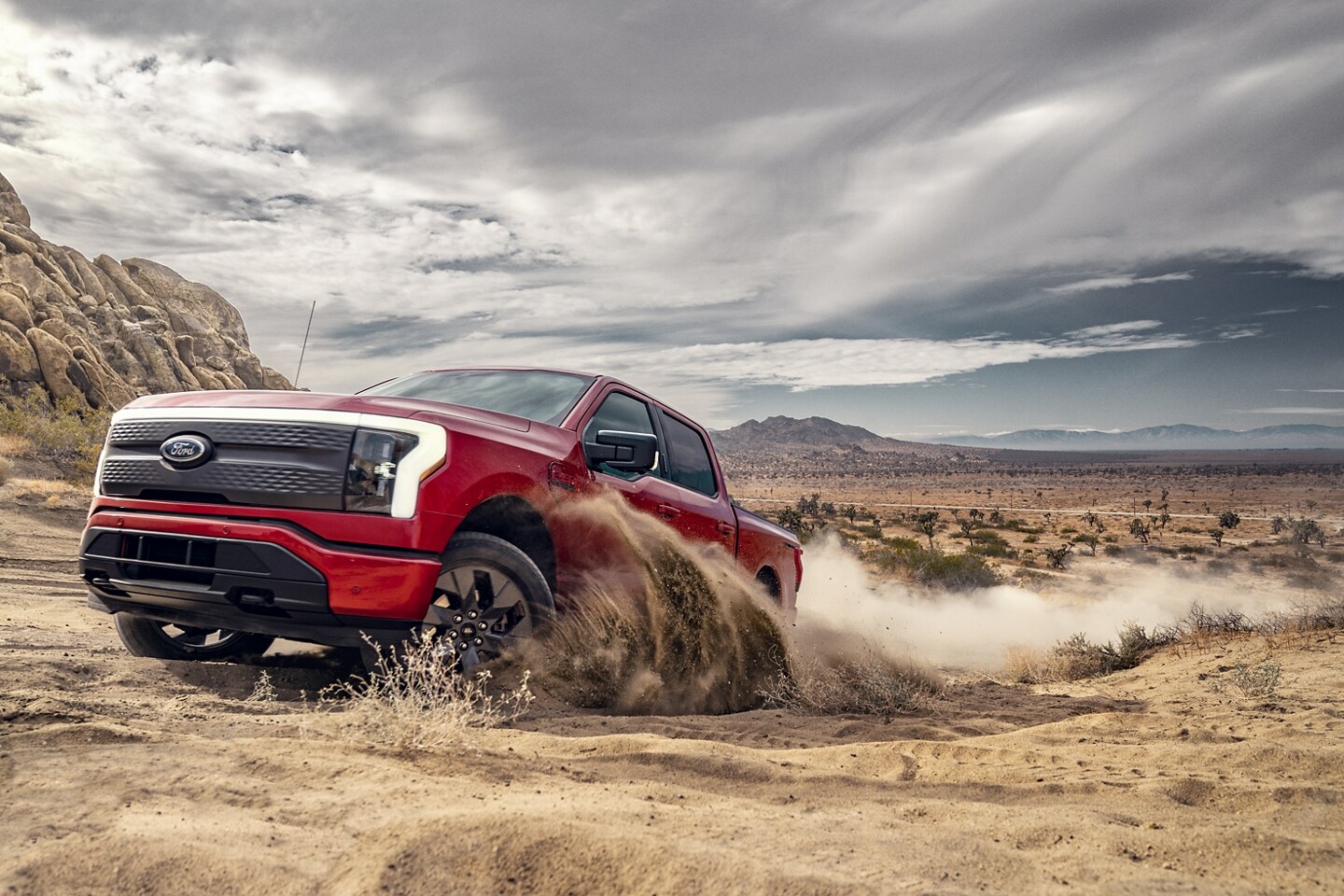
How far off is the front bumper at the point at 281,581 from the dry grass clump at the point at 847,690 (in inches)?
103

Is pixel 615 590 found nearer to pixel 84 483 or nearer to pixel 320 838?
pixel 320 838

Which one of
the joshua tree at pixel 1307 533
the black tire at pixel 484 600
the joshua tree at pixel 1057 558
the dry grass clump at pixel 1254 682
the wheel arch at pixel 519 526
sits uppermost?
the wheel arch at pixel 519 526

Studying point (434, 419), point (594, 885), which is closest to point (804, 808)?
point (594, 885)

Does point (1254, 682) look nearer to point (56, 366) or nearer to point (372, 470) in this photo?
point (372, 470)

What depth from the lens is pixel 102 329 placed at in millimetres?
52938

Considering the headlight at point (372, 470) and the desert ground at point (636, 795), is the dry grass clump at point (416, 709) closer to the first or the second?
the desert ground at point (636, 795)

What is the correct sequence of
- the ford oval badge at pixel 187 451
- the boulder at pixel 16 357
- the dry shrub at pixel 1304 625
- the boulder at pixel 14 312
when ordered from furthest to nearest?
1. the boulder at pixel 14 312
2. the boulder at pixel 16 357
3. the dry shrub at pixel 1304 625
4. the ford oval badge at pixel 187 451

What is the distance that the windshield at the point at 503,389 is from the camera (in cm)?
499

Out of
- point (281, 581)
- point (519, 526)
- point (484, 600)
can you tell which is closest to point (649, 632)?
point (519, 526)

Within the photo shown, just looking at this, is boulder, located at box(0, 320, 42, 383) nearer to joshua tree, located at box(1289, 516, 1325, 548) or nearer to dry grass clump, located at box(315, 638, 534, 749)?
dry grass clump, located at box(315, 638, 534, 749)

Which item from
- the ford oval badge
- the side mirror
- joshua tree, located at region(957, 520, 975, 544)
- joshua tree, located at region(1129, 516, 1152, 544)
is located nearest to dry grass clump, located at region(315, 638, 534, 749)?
the ford oval badge

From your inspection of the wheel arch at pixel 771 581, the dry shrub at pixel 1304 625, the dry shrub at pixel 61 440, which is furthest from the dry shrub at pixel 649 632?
the dry shrub at pixel 61 440

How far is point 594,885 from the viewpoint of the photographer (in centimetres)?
207

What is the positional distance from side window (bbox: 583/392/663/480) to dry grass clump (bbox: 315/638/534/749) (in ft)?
5.43
